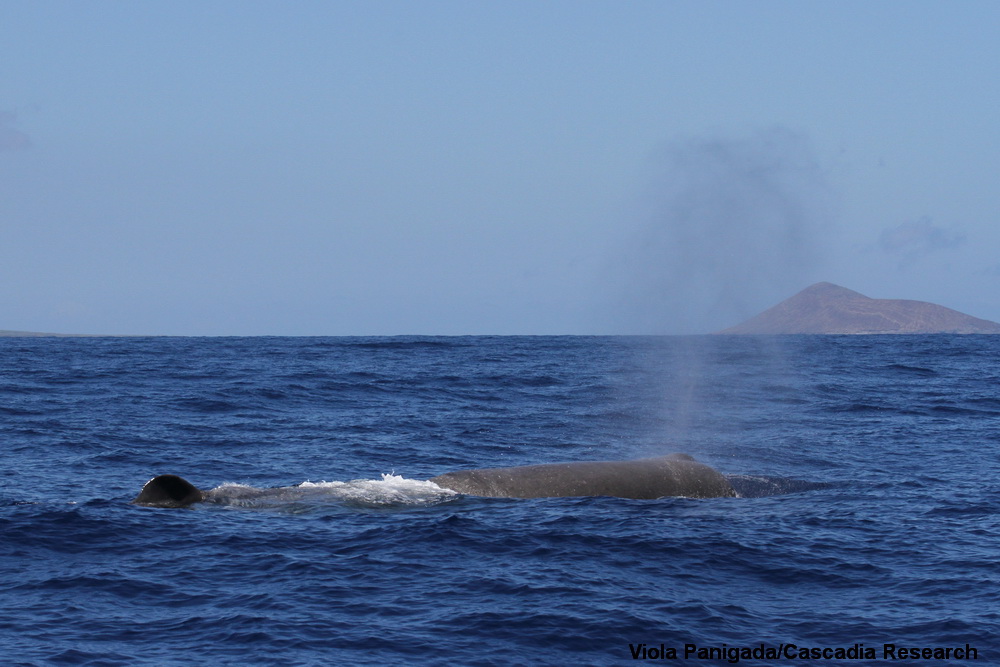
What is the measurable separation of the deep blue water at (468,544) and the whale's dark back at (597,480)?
0.63 metres

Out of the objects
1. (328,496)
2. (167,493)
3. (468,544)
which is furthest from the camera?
(328,496)

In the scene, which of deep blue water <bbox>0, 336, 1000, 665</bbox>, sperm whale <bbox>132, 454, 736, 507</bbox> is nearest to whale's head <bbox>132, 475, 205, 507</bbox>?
deep blue water <bbox>0, 336, 1000, 665</bbox>

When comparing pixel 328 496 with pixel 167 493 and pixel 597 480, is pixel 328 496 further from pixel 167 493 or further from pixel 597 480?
pixel 597 480

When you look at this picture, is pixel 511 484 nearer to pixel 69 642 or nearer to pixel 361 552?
pixel 361 552

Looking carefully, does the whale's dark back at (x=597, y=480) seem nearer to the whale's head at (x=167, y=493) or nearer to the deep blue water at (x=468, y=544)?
the deep blue water at (x=468, y=544)

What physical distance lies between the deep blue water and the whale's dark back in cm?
63

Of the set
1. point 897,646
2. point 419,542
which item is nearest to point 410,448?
point 419,542

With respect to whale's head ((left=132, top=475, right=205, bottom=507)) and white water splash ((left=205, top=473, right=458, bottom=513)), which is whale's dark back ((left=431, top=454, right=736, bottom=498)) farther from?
whale's head ((left=132, top=475, right=205, bottom=507))

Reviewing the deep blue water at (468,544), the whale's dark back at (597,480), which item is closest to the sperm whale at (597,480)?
the whale's dark back at (597,480)

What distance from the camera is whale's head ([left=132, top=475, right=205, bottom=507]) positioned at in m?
15.5

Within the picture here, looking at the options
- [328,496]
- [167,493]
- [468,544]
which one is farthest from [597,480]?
[167,493]

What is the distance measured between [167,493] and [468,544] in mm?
5104

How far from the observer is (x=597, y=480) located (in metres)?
17.3

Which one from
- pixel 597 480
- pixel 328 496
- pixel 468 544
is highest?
pixel 597 480
